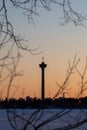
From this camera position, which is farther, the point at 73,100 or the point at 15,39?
the point at 15,39

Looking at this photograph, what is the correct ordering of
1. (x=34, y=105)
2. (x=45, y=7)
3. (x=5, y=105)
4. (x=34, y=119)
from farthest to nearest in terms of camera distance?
1. (x=45, y=7)
2. (x=34, y=105)
3. (x=5, y=105)
4. (x=34, y=119)

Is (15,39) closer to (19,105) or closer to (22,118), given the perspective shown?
(19,105)

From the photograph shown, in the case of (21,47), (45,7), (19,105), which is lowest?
(19,105)

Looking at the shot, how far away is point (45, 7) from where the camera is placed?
11.0ft

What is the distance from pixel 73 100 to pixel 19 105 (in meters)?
0.35

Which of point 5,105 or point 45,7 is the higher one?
point 45,7

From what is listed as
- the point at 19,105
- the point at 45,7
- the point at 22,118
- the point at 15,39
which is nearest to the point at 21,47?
the point at 15,39

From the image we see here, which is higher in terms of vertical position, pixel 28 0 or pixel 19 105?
pixel 28 0

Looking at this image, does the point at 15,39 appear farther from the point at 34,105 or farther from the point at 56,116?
the point at 56,116

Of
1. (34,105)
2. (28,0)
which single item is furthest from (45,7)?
(34,105)

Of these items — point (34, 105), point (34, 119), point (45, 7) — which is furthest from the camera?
point (45, 7)

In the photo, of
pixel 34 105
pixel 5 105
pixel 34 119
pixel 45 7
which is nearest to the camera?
pixel 34 119

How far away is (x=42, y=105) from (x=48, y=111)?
225 millimetres

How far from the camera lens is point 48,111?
2.87m
